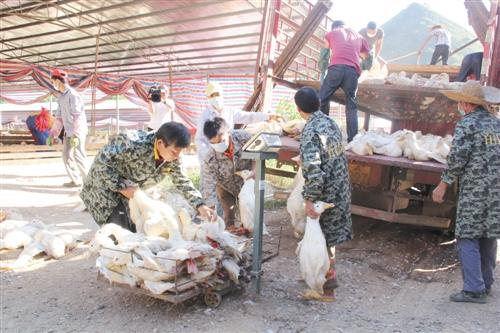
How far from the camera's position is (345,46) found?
5133mm

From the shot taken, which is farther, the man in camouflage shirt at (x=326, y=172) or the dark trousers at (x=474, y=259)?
the dark trousers at (x=474, y=259)

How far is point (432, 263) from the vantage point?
4.45m

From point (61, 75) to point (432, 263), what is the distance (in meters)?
6.08

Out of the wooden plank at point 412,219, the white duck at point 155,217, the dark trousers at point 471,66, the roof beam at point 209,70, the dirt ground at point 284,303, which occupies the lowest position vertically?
the dirt ground at point 284,303

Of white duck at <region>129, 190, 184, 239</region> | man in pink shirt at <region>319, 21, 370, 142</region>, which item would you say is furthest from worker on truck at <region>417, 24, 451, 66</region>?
white duck at <region>129, 190, 184, 239</region>

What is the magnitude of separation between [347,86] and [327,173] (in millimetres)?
2306

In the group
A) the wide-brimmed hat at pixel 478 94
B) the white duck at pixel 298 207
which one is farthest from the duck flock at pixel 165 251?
the wide-brimmed hat at pixel 478 94

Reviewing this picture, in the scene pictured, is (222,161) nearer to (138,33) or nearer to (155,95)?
(155,95)

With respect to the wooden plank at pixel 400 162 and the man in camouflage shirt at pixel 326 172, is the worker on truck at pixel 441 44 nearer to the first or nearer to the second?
the wooden plank at pixel 400 162

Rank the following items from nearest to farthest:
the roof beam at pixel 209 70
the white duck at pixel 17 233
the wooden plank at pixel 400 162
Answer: the wooden plank at pixel 400 162 < the white duck at pixel 17 233 < the roof beam at pixel 209 70

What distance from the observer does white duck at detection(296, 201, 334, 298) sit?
10.1ft

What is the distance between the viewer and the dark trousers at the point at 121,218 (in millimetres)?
3475

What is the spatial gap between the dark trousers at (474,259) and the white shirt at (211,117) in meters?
2.57

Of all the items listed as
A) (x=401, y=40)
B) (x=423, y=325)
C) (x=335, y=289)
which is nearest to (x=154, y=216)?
(x=335, y=289)
